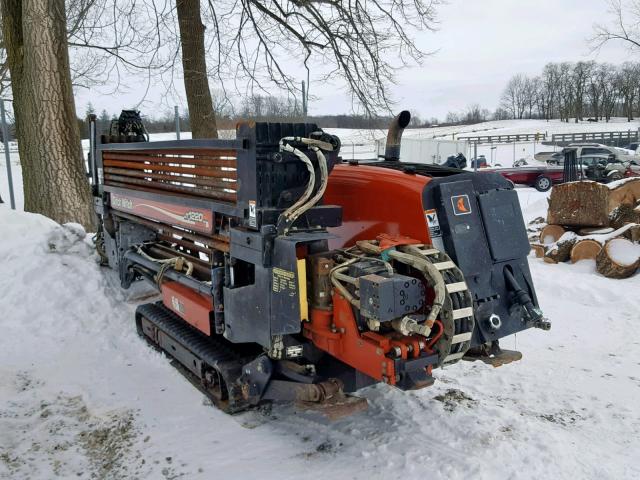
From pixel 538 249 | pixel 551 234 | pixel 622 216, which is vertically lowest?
pixel 538 249

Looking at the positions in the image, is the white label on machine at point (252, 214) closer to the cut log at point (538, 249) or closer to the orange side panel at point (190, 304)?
the orange side panel at point (190, 304)

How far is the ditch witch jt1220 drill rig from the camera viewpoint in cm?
317

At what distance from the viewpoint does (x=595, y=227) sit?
9125 mm

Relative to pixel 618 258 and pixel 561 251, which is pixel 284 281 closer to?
pixel 618 258

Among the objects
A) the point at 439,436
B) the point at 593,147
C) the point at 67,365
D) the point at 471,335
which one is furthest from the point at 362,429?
the point at 593,147

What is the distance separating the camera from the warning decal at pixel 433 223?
3.52 metres

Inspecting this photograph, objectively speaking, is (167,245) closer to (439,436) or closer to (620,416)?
(439,436)

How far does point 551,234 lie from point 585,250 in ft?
3.28

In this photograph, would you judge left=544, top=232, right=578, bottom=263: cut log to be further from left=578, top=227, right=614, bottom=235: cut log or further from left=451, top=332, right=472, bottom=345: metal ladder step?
left=451, top=332, right=472, bottom=345: metal ladder step

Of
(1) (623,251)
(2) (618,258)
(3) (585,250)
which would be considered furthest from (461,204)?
(3) (585,250)

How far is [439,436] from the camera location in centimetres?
367

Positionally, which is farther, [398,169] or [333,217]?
[398,169]

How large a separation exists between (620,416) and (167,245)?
4.07m

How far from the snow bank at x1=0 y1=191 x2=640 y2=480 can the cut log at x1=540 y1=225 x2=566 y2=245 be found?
140 inches
